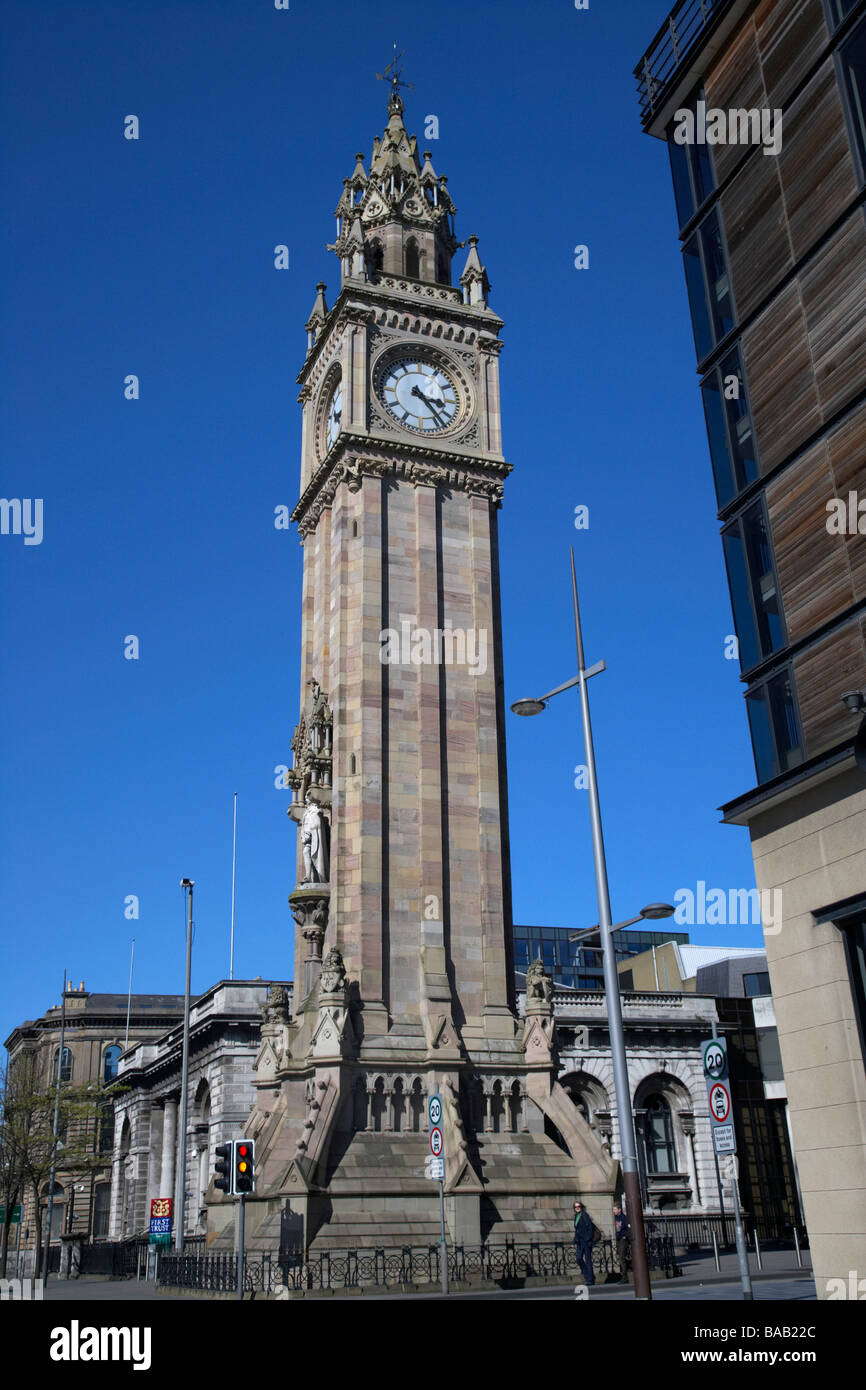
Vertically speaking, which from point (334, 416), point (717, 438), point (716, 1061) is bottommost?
point (716, 1061)

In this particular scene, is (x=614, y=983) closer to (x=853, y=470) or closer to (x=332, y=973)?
(x=853, y=470)

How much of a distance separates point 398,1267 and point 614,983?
12465 mm

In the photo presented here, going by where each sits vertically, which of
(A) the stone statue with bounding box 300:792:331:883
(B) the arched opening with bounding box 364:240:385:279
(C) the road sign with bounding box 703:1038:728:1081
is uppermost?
(B) the arched opening with bounding box 364:240:385:279

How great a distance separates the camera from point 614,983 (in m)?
21.9

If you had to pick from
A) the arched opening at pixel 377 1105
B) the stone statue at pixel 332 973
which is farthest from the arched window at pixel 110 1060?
the arched opening at pixel 377 1105

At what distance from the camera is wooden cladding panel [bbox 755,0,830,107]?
22797mm

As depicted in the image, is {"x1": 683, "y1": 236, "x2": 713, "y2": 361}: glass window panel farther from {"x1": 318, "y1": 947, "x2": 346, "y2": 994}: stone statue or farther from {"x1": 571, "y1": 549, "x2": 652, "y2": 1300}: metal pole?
{"x1": 318, "y1": 947, "x2": 346, "y2": 994}: stone statue

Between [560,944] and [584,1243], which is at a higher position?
[560,944]

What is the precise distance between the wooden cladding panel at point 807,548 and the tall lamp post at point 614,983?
4343mm

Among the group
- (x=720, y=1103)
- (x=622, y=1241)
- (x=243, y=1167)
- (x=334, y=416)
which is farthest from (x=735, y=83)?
(x=622, y=1241)

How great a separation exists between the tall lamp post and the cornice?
59.8 feet

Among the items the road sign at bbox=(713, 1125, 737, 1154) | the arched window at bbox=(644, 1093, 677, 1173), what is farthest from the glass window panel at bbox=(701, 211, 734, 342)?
the arched window at bbox=(644, 1093, 677, 1173)
